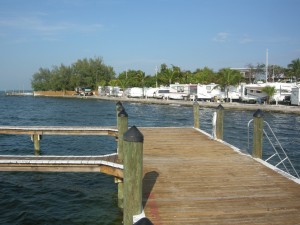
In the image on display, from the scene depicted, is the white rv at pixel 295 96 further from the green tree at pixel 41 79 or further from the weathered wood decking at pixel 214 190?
the green tree at pixel 41 79

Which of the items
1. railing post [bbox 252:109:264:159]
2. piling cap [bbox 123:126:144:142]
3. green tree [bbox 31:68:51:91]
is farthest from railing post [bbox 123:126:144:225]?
green tree [bbox 31:68:51:91]

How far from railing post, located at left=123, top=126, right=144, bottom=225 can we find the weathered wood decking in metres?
0.36

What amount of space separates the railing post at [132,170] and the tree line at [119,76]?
194ft

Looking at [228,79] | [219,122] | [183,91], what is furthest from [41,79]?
[219,122]

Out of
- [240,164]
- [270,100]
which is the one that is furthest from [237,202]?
[270,100]

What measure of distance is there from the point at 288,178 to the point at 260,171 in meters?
0.84

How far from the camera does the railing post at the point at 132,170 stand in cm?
572

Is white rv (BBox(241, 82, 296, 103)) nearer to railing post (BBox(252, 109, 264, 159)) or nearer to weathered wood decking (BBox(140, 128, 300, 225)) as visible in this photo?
railing post (BBox(252, 109, 264, 159))

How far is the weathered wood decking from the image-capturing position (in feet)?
20.0

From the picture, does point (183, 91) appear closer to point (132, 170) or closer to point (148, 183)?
point (148, 183)

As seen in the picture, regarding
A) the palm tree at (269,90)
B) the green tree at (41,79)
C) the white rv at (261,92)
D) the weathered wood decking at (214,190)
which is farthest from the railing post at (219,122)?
the green tree at (41,79)

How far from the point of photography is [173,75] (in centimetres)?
8912

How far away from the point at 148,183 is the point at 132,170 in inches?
89.6

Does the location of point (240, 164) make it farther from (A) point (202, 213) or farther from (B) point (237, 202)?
(A) point (202, 213)
